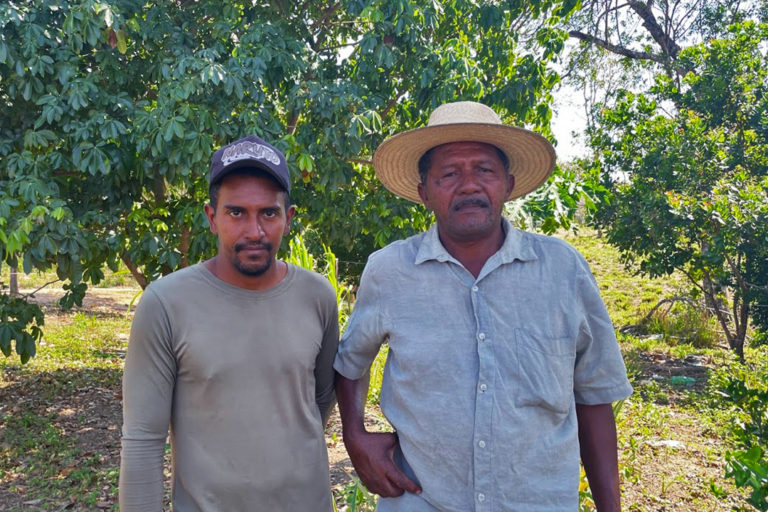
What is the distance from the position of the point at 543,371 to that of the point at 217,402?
826mm

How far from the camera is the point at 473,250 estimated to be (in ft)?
5.93

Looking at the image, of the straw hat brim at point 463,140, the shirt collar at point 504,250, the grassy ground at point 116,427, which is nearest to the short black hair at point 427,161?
the straw hat brim at point 463,140

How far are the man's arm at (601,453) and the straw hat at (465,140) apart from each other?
76cm

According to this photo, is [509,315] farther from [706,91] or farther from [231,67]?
[706,91]

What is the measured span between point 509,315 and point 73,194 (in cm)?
422

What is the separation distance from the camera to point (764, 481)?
5.91ft

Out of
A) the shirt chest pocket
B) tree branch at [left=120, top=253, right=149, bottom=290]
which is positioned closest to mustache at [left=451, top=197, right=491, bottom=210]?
the shirt chest pocket

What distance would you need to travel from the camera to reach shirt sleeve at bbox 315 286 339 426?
1936 millimetres

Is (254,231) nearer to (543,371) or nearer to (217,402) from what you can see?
(217,402)

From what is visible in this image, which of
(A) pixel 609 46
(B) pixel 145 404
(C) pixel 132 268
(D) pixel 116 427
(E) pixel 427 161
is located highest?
(A) pixel 609 46

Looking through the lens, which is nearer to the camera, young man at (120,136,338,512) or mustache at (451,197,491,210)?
young man at (120,136,338,512)

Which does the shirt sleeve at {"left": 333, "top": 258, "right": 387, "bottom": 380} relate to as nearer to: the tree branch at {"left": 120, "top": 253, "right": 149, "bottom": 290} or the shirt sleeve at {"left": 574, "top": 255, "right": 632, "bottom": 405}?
the shirt sleeve at {"left": 574, "top": 255, "right": 632, "bottom": 405}

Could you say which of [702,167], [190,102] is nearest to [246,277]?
[190,102]

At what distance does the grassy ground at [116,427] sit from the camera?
169 inches
